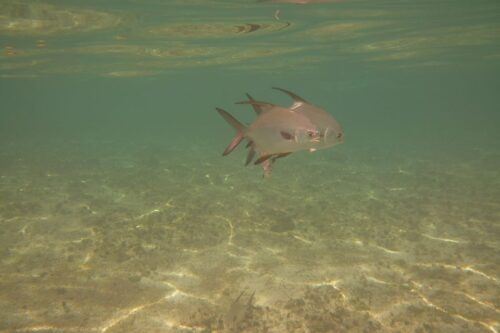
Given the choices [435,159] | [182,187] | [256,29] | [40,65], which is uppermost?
[256,29]

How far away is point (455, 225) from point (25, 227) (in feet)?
38.1

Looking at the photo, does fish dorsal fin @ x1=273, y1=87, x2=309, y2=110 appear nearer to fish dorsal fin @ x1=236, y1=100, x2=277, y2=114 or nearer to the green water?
fish dorsal fin @ x1=236, y1=100, x2=277, y2=114

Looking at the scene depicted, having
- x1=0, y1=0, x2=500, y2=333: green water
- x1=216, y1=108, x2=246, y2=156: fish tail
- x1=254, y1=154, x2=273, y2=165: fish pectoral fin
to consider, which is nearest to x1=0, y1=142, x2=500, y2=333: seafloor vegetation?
x1=0, y1=0, x2=500, y2=333: green water

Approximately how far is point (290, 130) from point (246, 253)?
496cm

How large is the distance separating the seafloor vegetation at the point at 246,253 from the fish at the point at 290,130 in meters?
3.21

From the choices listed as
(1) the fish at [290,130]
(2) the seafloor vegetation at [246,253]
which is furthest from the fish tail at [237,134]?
(2) the seafloor vegetation at [246,253]

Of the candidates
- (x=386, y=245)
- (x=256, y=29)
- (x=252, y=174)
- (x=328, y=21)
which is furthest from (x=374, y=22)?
(x=386, y=245)

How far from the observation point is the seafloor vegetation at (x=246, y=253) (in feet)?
18.1

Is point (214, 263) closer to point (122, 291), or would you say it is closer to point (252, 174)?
point (122, 291)

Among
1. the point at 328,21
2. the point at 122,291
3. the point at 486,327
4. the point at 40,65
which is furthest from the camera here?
the point at 40,65

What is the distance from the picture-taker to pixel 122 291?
6.15 meters

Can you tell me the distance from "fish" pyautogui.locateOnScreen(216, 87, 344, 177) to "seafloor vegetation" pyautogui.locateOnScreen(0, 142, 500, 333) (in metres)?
3.21

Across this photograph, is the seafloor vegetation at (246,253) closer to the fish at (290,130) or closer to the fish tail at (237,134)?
the fish tail at (237,134)

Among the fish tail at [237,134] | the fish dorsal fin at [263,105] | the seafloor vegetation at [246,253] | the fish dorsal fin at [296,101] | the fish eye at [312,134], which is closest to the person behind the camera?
the fish eye at [312,134]
